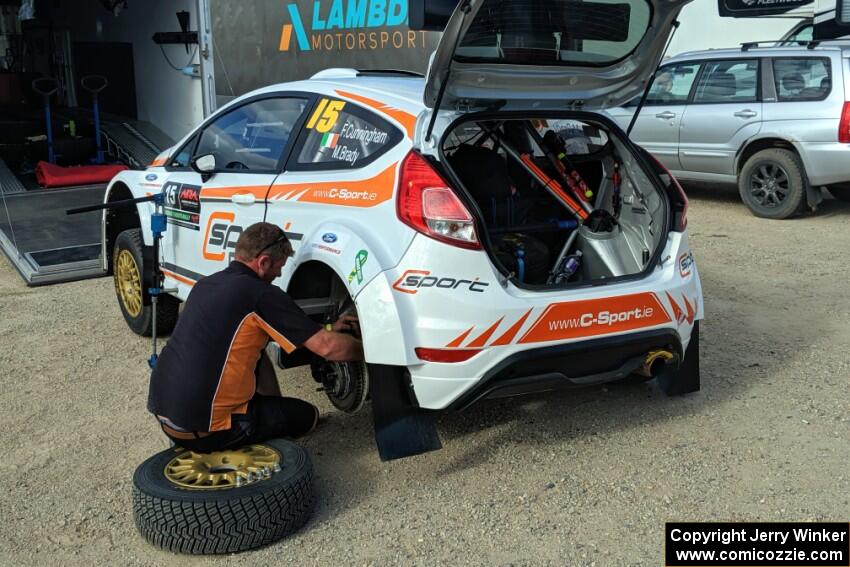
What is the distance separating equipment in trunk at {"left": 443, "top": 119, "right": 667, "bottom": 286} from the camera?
429 centimetres

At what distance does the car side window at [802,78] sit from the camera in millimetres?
8922

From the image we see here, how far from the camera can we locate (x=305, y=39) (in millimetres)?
8789

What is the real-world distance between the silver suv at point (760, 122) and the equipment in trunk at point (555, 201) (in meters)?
5.17

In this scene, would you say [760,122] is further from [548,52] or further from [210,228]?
[210,228]

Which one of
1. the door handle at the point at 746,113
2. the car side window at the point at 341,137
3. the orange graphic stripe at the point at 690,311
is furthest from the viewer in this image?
the door handle at the point at 746,113

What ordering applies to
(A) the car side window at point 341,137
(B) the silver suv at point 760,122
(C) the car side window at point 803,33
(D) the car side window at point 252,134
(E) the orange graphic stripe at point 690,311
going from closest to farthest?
1. (A) the car side window at point 341,137
2. (E) the orange graphic stripe at point 690,311
3. (D) the car side window at point 252,134
4. (B) the silver suv at point 760,122
5. (C) the car side window at point 803,33

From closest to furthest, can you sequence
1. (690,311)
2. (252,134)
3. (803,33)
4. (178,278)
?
(690,311) → (252,134) → (178,278) → (803,33)

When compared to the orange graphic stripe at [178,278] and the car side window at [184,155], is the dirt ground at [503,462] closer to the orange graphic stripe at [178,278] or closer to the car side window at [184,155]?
the orange graphic stripe at [178,278]

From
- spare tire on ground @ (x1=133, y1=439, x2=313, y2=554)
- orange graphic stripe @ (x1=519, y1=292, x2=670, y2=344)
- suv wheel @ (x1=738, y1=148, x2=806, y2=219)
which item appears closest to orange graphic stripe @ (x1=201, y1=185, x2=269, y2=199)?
spare tire on ground @ (x1=133, y1=439, x2=313, y2=554)

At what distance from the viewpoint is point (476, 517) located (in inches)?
138

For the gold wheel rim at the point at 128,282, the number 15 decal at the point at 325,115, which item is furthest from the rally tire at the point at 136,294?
the number 15 decal at the point at 325,115

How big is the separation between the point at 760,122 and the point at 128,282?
6.77 m

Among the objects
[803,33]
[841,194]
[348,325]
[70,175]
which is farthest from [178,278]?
[803,33]

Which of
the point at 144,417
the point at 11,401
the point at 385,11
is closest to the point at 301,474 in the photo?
the point at 144,417
